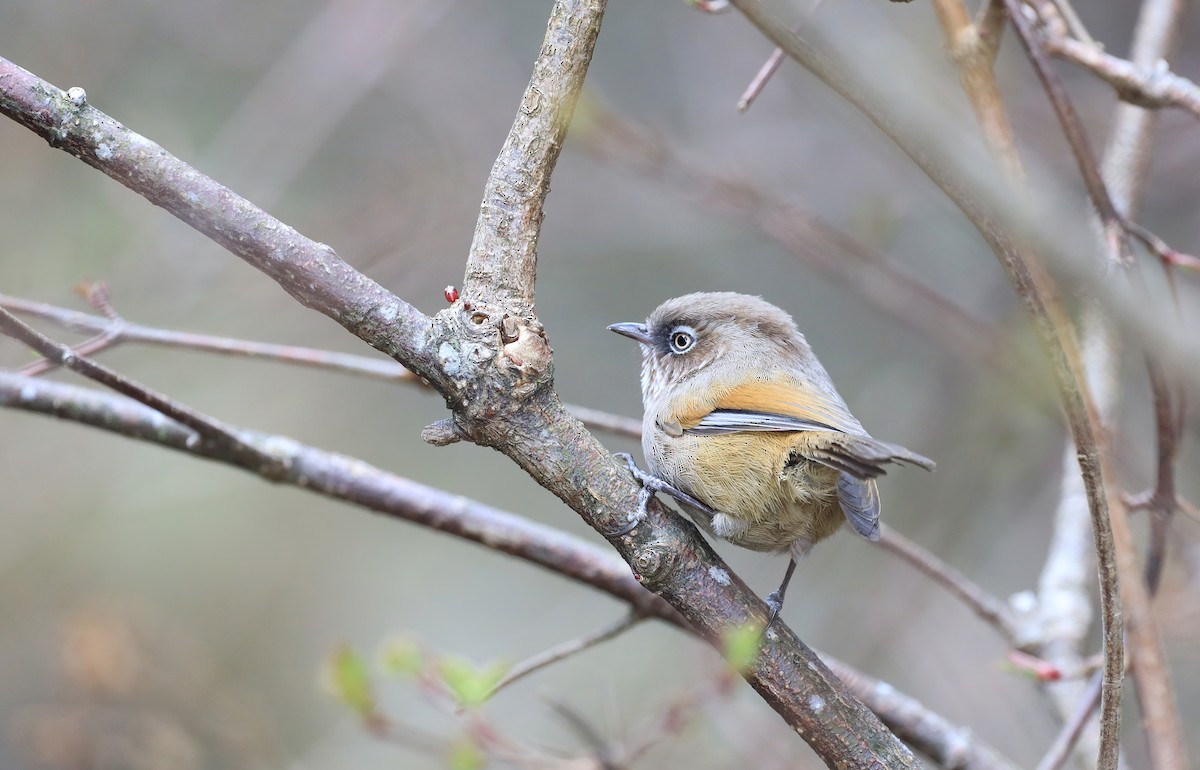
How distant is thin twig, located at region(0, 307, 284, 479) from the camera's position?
6.88 feet

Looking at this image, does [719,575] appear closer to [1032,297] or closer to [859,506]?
[859,506]

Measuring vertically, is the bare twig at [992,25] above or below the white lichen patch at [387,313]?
above

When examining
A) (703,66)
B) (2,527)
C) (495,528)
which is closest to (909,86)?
(495,528)

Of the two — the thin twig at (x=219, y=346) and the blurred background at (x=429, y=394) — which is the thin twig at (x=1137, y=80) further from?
the thin twig at (x=219, y=346)

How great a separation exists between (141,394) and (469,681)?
1.02 metres

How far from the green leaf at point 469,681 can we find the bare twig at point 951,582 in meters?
1.08

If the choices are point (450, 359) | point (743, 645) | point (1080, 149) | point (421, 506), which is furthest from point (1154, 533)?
point (421, 506)

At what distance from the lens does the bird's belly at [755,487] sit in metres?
2.60

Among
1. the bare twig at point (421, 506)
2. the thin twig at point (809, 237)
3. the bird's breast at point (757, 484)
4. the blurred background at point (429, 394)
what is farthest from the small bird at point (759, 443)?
the blurred background at point (429, 394)

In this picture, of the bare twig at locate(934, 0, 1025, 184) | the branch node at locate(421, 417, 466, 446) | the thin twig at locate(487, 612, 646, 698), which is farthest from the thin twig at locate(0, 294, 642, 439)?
the bare twig at locate(934, 0, 1025, 184)

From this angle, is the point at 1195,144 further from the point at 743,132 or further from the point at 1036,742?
the point at 1036,742

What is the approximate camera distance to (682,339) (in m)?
3.29

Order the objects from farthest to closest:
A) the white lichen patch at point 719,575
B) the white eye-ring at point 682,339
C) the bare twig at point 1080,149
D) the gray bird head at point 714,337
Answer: the white eye-ring at point 682,339 → the gray bird head at point 714,337 → the bare twig at point 1080,149 → the white lichen patch at point 719,575

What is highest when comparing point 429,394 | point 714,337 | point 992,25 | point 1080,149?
point 429,394
